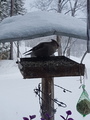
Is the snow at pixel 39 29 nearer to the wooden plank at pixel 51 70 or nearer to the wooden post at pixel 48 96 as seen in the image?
the wooden plank at pixel 51 70

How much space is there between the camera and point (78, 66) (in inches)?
64.8

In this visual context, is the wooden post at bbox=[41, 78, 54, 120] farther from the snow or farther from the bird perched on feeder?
the snow

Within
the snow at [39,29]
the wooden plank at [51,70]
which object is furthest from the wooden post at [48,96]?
the snow at [39,29]

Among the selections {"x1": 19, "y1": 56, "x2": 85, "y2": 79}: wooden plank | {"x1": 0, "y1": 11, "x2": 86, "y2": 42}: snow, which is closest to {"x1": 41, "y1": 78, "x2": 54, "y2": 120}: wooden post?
{"x1": 19, "y1": 56, "x2": 85, "y2": 79}: wooden plank

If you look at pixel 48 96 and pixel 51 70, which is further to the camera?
pixel 48 96

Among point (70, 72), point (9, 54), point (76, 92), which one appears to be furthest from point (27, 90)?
point (9, 54)

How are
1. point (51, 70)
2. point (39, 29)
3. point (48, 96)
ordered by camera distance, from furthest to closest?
point (48, 96) < point (51, 70) < point (39, 29)

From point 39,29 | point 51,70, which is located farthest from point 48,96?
point 39,29

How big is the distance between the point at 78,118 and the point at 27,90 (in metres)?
2.51

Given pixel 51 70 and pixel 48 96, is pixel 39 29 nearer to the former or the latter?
pixel 51 70

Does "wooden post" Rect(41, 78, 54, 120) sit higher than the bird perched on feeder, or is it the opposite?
the bird perched on feeder

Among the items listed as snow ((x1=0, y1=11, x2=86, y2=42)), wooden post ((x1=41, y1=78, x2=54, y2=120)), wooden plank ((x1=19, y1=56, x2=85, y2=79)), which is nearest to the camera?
snow ((x1=0, y1=11, x2=86, y2=42))

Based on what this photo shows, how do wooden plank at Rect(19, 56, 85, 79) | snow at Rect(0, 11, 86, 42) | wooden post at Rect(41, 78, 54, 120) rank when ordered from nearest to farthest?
1. snow at Rect(0, 11, 86, 42)
2. wooden plank at Rect(19, 56, 85, 79)
3. wooden post at Rect(41, 78, 54, 120)

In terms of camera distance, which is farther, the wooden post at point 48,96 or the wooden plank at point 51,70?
the wooden post at point 48,96
